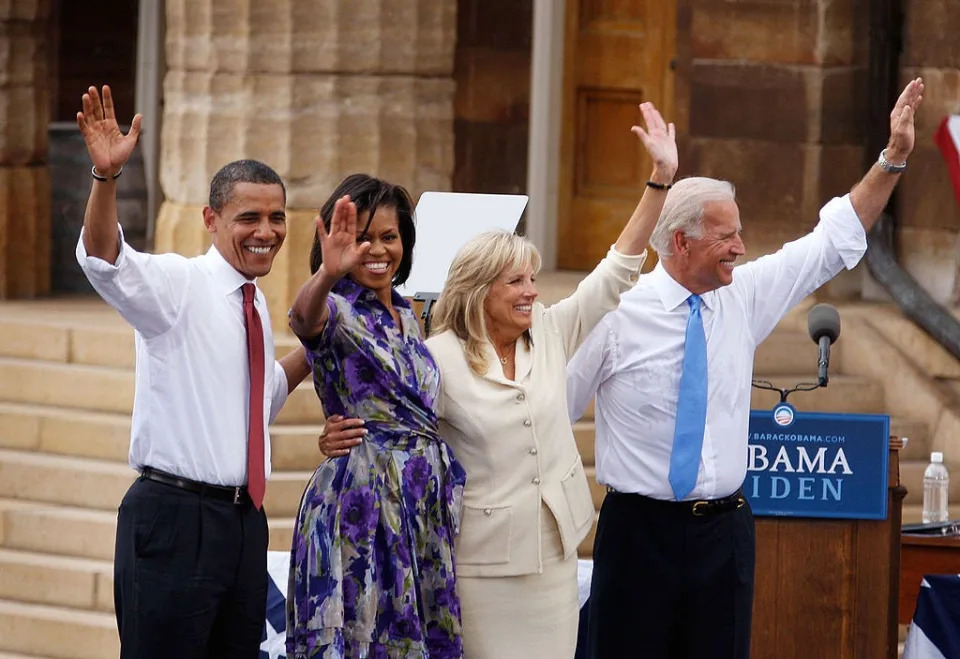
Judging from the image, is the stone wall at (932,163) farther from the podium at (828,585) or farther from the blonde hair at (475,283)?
the blonde hair at (475,283)

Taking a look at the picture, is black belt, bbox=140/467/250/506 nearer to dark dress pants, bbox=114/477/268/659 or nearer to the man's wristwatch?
dark dress pants, bbox=114/477/268/659

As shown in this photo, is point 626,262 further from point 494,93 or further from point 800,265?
point 494,93

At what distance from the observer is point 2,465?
8172 millimetres

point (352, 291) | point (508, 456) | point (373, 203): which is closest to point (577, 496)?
point (508, 456)

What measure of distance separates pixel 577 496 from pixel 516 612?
0.36 metres

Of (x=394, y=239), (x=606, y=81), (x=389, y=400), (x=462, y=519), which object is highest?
(x=606, y=81)

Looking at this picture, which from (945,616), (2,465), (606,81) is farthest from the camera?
(606,81)

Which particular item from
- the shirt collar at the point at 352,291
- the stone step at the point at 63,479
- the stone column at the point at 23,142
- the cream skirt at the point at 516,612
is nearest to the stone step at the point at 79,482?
the stone step at the point at 63,479

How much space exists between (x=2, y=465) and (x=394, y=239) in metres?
3.89

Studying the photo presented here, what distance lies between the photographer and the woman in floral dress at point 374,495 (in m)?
4.68

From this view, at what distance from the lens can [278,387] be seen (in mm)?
5074

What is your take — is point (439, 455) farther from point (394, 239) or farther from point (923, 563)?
point (923, 563)

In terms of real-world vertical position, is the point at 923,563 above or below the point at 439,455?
below

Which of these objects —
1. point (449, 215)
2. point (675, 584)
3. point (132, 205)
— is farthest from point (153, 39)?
point (675, 584)
